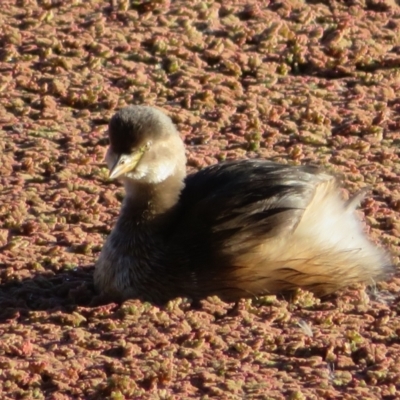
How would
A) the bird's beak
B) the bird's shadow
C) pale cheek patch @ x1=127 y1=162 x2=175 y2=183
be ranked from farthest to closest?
pale cheek patch @ x1=127 y1=162 x2=175 y2=183
the bird's beak
the bird's shadow

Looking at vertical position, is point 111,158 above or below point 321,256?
above

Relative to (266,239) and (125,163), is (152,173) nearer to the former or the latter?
(125,163)

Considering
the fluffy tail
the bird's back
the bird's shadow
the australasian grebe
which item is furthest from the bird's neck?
the fluffy tail

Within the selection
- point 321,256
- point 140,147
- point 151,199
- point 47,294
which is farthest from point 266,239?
point 47,294

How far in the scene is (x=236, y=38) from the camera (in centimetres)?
938

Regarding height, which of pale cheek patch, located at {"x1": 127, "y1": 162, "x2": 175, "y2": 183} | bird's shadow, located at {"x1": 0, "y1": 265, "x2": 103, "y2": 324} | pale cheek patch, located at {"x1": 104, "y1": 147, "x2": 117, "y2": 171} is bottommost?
bird's shadow, located at {"x1": 0, "y1": 265, "x2": 103, "y2": 324}

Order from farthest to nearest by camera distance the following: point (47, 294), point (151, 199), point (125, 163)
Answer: point (151, 199)
point (125, 163)
point (47, 294)

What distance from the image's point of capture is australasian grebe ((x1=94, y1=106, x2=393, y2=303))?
648cm

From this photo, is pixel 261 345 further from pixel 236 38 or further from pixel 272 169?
pixel 236 38

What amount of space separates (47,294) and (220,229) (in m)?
0.96

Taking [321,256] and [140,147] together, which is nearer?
A: [321,256]

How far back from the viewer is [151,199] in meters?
6.87

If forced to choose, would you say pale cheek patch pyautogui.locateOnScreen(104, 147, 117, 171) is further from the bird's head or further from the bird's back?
the bird's back

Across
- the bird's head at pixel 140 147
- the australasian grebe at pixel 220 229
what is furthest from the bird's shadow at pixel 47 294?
the bird's head at pixel 140 147
